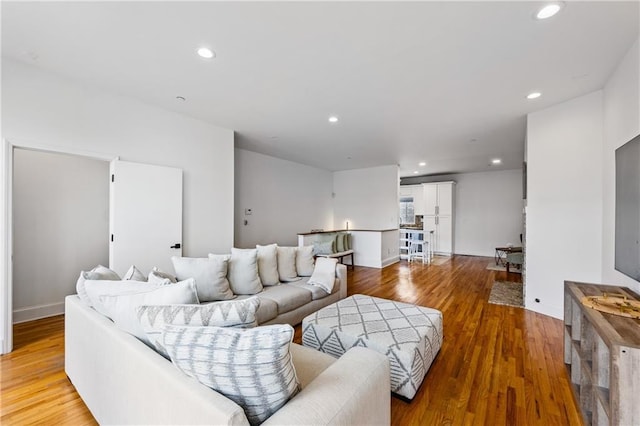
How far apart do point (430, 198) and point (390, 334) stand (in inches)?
291

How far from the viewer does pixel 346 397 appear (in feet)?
3.24

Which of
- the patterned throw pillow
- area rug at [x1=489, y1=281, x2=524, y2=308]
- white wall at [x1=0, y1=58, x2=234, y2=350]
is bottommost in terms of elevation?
area rug at [x1=489, y1=281, x2=524, y2=308]

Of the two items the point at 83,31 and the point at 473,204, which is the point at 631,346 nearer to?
the point at 83,31

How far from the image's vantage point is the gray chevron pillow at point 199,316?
1123 mm

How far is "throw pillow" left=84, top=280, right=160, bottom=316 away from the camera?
1584 mm

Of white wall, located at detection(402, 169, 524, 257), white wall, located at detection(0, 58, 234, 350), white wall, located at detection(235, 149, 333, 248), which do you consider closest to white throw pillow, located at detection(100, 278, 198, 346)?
white wall, located at detection(0, 58, 234, 350)

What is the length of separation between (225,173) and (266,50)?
7.80 feet

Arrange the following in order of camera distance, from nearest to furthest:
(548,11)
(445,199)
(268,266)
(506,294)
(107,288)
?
(107,288)
(548,11)
(268,266)
(506,294)
(445,199)

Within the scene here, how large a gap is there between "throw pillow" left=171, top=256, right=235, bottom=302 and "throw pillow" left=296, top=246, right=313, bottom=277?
110 centimetres

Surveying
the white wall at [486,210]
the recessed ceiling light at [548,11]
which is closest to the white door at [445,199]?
the white wall at [486,210]

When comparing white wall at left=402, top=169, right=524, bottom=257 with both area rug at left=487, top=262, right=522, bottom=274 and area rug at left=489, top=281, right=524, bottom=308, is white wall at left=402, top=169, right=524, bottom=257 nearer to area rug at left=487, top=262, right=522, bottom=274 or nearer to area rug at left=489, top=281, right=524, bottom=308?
area rug at left=487, top=262, right=522, bottom=274

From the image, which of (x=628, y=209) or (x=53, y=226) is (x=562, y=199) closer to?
(x=628, y=209)

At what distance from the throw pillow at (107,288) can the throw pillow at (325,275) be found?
1946 millimetres

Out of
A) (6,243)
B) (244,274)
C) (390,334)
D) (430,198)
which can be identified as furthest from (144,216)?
(430,198)
